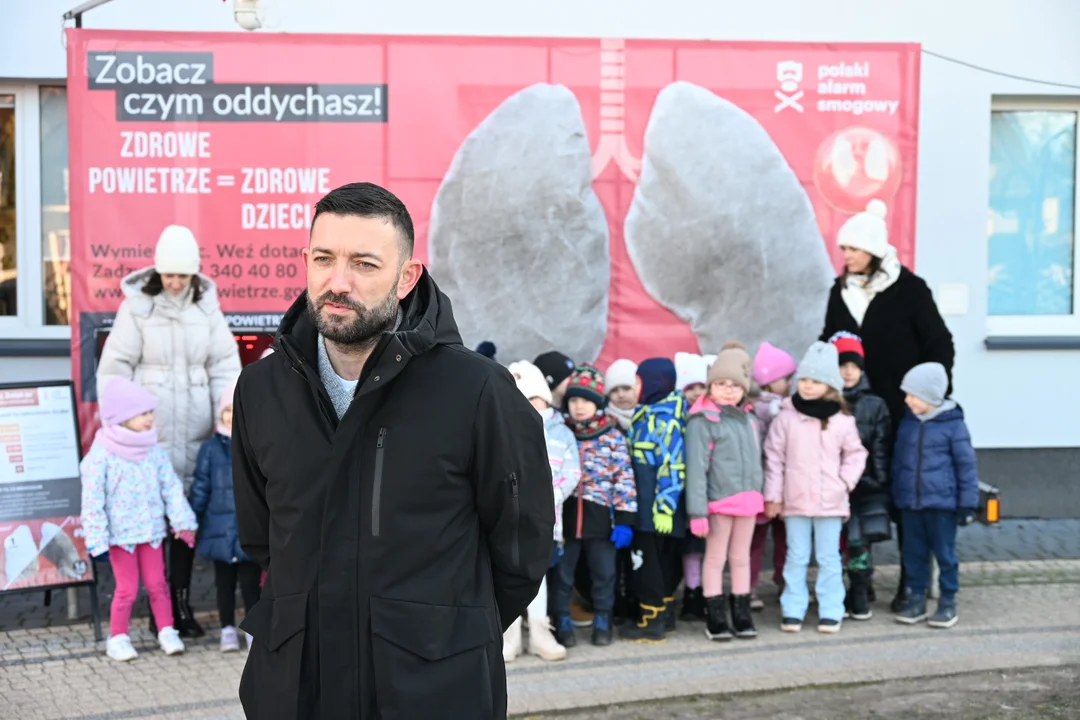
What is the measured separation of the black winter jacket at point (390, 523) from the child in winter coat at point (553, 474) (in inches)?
138

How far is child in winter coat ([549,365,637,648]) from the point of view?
6.57 metres

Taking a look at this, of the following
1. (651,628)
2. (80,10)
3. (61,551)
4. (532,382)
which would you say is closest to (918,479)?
(651,628)

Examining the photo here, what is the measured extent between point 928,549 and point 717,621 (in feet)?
4.17

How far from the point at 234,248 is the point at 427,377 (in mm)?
4870

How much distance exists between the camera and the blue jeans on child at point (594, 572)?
6.66 meters

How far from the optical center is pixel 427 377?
279cm

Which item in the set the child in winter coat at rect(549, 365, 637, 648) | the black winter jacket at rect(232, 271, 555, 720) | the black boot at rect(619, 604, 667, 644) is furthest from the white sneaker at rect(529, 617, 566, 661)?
the black winter jacket at rect(232, 271, 555, 720)

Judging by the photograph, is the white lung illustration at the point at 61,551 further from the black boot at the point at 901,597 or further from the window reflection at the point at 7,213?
the black boot at the point at 901,597

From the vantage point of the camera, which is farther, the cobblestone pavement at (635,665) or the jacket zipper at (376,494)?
the cobblestone pavement at (635,665)

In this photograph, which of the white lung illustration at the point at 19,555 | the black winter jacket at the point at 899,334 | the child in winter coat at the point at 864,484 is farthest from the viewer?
the black winter jacket at the point at 899,334

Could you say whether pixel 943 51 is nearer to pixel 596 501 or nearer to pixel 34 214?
pixel 596 501

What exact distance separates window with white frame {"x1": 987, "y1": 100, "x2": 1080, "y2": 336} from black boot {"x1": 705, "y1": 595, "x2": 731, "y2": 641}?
415 centimetres

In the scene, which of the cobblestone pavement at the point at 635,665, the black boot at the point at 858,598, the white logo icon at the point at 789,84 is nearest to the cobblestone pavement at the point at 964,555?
the cobblestone pavement at the point at 635,665

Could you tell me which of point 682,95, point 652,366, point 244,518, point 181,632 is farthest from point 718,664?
point 244,518
